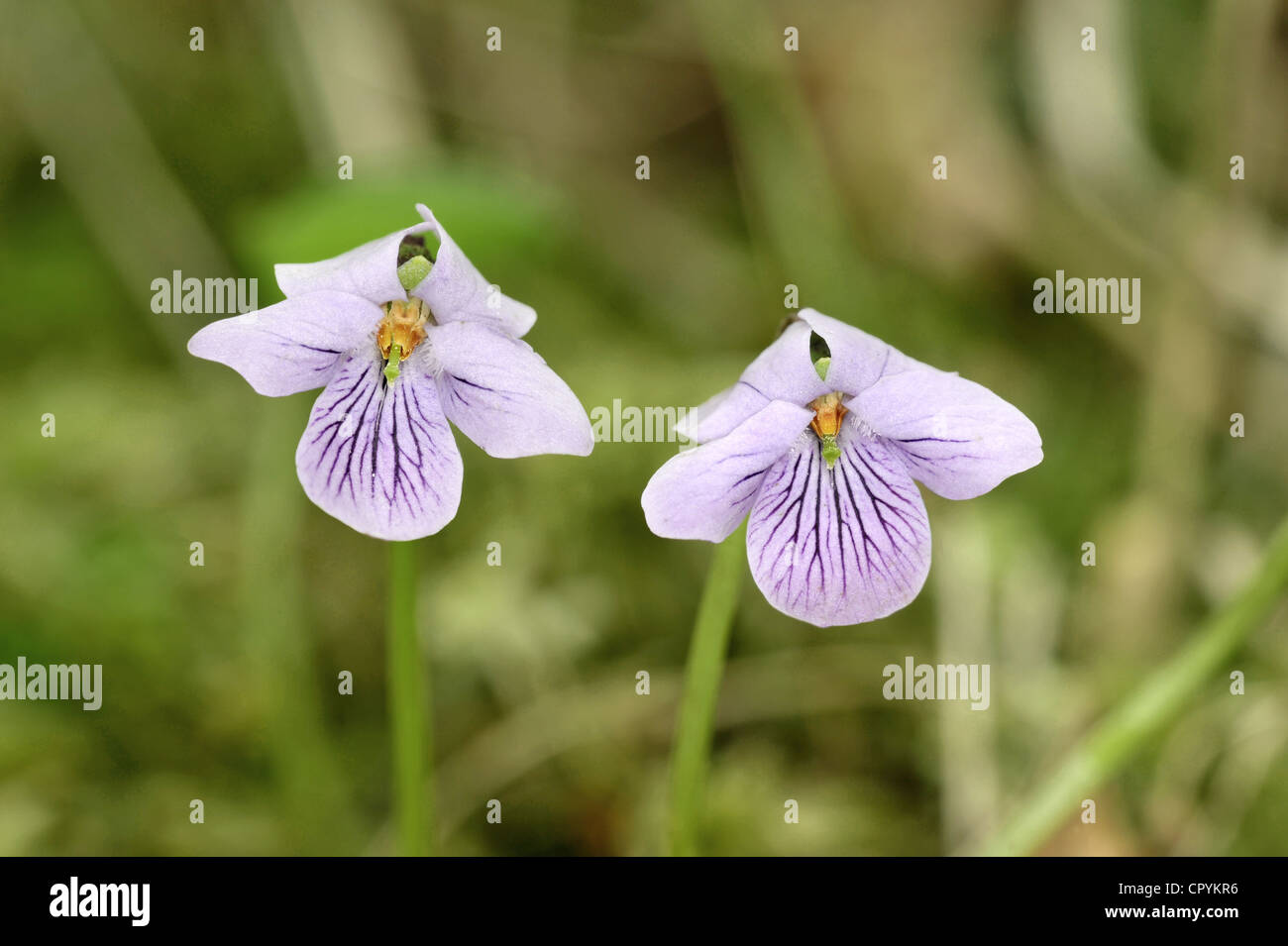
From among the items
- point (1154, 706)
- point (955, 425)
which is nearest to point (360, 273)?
point (955, 425)

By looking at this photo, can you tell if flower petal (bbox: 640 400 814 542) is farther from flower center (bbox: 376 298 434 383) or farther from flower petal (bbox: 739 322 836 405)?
flower center (bbox: 376 298 434 383)

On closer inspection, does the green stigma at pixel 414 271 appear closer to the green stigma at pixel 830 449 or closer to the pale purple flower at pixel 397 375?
the pale purple flower at pixel 397 375

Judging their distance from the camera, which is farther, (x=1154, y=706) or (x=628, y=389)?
(x=628, y=389)

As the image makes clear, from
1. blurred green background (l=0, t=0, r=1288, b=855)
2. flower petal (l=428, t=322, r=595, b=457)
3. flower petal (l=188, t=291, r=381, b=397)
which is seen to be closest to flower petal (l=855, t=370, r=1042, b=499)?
flower petal (l=428, t=322, r=595, b=457)

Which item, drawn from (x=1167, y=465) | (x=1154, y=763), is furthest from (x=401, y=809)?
(x=1167, y=465)

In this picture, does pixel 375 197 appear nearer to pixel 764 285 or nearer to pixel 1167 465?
pixel 764 285

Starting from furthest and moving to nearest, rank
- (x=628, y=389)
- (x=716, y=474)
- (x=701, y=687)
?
(x=628, y=389) → (x=701, y=687) → (x=716, y=474)

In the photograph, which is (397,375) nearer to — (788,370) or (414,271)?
(414,271)
